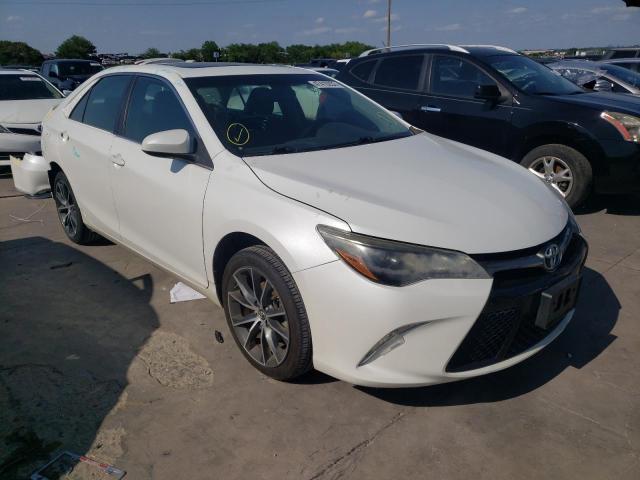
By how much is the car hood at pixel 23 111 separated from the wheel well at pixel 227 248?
20.3ft

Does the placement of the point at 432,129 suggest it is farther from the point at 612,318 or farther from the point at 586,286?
the point at 612,318

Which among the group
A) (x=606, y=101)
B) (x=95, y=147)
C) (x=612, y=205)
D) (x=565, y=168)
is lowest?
(x=612, y=205)

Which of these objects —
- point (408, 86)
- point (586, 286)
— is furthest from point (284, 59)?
point (586, 286)

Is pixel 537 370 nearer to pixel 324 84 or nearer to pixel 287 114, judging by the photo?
pixel 287 114

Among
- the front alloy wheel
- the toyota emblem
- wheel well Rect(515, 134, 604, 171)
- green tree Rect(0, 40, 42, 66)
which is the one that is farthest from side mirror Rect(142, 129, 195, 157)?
green tree Rect(0, 40, 42, 66)

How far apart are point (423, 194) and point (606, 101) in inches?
160

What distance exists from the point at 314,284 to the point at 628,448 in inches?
60.5

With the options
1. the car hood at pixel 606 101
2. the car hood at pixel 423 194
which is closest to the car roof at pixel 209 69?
the car hood at pixel 423 194

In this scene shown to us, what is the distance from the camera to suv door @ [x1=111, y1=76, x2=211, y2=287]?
3.02 meters

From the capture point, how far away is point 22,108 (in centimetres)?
788

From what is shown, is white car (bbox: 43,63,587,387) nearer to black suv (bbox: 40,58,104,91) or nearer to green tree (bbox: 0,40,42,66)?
black suv (bbox: 40,58,104,91)

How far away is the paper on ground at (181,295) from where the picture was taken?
12.3 ft

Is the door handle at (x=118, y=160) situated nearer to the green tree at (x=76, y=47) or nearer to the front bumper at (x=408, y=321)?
the front bumper at (x=408, y=321)

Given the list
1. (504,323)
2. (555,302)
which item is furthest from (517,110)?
(504,323)
